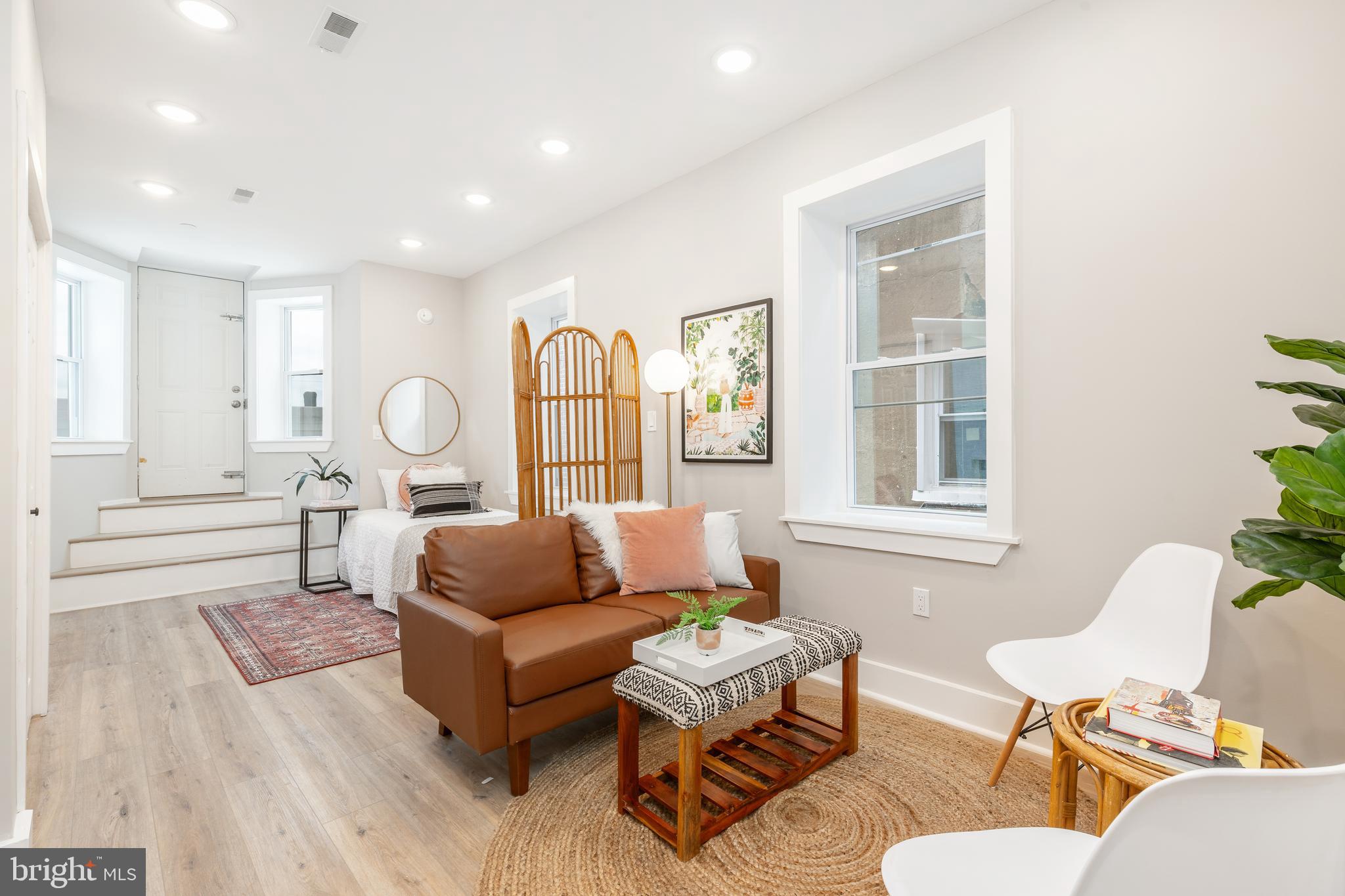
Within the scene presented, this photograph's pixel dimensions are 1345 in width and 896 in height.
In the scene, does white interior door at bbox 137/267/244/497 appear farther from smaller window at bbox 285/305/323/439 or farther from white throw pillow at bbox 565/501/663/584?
white throw pillow at bbox 565/501/663/584

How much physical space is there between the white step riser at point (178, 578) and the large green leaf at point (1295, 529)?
19.1 feet

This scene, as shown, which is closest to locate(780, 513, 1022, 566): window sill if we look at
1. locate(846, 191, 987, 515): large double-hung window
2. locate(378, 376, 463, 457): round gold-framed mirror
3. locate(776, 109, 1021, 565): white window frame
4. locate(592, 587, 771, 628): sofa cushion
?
locate(776, 109, 1021, 565): white window frame

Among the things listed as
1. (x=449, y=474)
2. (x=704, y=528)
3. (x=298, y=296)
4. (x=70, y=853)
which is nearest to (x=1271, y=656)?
(x=704, y=528)

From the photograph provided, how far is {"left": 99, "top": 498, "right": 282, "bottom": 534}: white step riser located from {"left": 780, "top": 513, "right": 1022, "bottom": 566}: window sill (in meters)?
4.75

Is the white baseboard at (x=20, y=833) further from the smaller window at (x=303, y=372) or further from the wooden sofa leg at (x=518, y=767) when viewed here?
the smaller window at (x=303, y=372)

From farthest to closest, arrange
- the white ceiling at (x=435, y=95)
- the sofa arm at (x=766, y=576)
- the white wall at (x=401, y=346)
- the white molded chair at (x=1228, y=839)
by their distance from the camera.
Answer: the white wall at (x=401, y=346), the sofa arm at (x=766, y=576), the white ceiling at (x=435, y=95), the white molded chair at (x=1228, y=839)

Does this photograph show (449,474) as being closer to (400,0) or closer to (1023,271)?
(400,0)

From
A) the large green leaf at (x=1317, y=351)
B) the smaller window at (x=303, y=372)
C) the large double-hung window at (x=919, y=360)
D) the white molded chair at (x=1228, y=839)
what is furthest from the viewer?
the smaller window at (x=303, y=372)

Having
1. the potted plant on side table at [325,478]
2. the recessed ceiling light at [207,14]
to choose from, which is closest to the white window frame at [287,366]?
the potted plant on side table at [325,478]

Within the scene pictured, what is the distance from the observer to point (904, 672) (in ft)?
8.55

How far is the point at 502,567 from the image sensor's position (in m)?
2.48

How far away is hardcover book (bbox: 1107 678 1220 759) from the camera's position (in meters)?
1.17

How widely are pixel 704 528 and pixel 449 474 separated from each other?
9.30 ft

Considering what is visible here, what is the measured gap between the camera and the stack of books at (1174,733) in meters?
1.15
